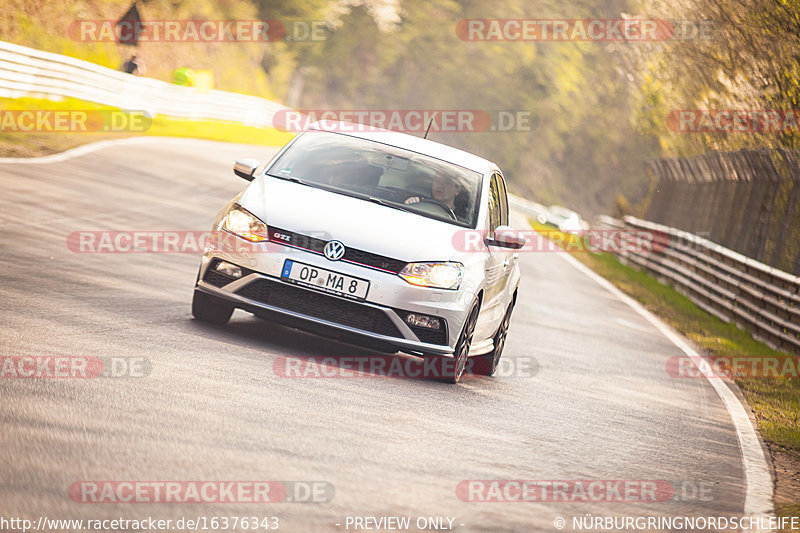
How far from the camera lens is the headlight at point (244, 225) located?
337 inches

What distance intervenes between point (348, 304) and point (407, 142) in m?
2.28

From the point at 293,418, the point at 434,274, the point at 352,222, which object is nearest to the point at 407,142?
the point at 352,222

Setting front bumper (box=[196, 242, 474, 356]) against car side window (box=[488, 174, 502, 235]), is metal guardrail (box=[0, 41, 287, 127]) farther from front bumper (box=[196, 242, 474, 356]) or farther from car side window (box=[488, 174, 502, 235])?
front bumper (box=[196, 242, 474, 356])

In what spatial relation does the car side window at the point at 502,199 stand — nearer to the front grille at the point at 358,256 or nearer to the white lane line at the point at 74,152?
the front grille at the point at 358,256

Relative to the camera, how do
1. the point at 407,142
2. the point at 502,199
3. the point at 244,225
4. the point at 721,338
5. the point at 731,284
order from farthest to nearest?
the point at 731,284, the point at 721,338, the point at 502,199, the point at 407,142, the point at 244,225

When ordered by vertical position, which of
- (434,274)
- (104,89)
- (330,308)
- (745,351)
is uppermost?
(104,89)

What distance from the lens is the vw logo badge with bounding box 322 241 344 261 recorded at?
8.39m

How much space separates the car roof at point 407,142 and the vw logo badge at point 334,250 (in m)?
1.86

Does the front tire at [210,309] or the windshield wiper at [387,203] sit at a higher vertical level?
the windshield wiper at [387,203]

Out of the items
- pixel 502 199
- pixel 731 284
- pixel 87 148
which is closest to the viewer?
pixel 502 199

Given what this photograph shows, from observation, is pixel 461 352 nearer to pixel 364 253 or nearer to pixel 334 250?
pixel 364 253

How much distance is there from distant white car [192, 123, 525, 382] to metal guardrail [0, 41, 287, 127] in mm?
17560

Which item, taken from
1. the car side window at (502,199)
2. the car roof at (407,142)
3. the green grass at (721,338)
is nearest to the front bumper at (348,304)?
the car roof at (407,142)

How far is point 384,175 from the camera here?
31.5ft
